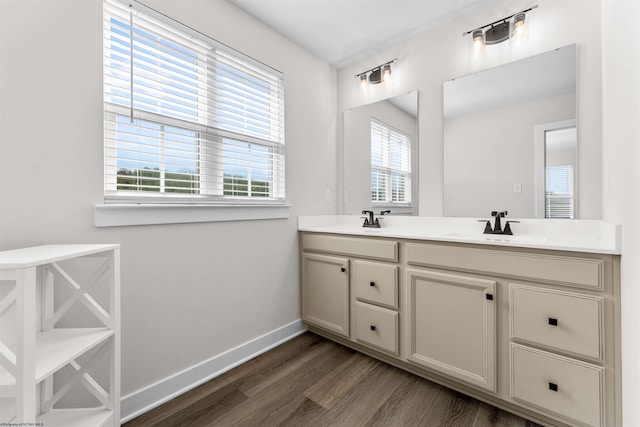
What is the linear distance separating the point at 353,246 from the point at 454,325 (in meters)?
0.81

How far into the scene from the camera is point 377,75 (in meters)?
2.55

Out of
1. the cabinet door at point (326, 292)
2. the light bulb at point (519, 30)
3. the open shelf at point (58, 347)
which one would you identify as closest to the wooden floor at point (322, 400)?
the cabinet door at point (326, 292)

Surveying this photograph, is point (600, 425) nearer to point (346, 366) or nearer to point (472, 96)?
point (346, 366)

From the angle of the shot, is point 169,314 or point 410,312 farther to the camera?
point 410,312

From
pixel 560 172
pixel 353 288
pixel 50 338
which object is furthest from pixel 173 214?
pixel 560 172

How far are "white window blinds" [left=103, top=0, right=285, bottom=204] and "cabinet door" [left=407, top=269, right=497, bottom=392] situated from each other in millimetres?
1317

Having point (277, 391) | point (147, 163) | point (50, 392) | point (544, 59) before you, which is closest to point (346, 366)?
point (277, 391)

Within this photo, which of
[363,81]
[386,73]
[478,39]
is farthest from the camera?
[363,81]

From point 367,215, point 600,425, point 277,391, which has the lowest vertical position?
point 277,391

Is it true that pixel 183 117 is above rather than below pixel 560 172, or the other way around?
above

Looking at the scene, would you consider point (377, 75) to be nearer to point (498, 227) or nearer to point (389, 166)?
point (389, 166)

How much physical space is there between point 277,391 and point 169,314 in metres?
0.79

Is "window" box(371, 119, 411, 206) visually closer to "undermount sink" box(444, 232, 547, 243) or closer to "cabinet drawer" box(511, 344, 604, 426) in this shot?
"undermount sink" box(444, 232, 547, 243)

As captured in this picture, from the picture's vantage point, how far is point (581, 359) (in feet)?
4.11
